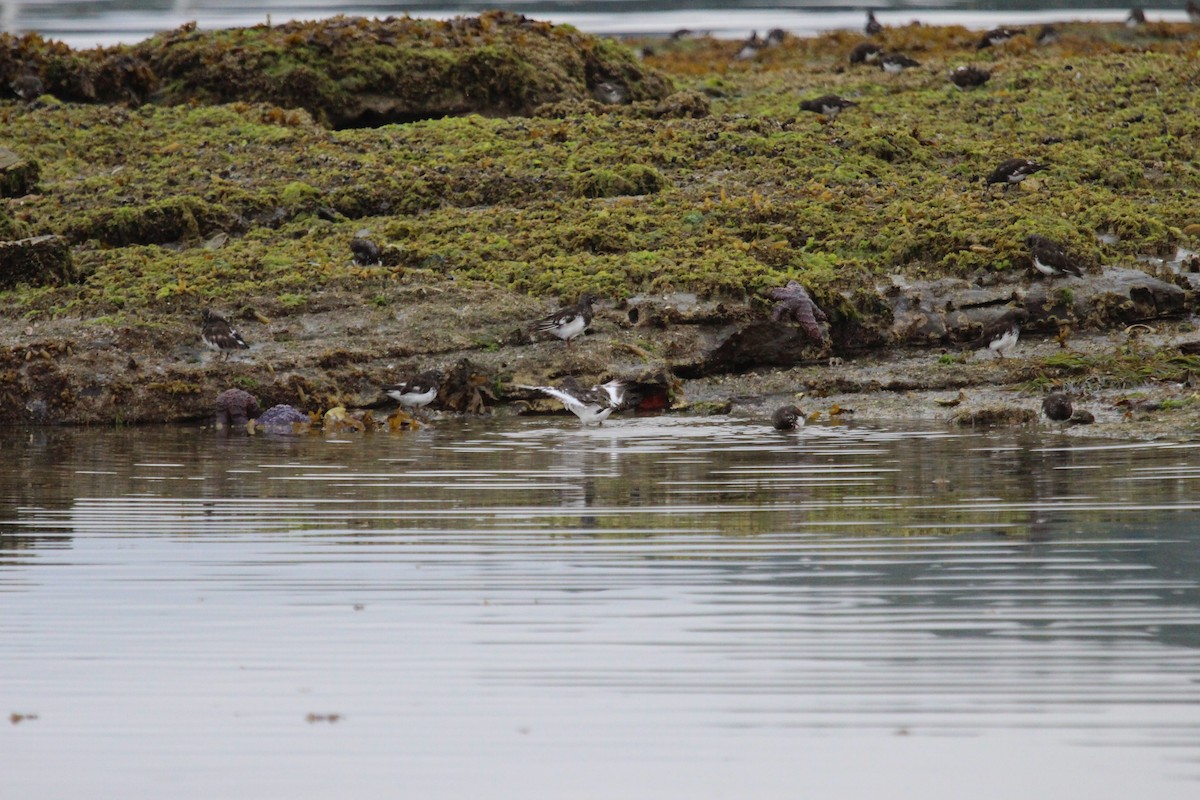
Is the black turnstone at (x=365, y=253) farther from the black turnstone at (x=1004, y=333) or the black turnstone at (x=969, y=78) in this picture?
the black turnstone at (x=969, y=78)

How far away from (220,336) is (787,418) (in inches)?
199

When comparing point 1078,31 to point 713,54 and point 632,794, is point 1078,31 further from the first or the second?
point 632,794

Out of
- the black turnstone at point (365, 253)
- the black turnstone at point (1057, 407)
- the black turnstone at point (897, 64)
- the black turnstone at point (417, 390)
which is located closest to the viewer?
the black turnstone at point (1057, 407)

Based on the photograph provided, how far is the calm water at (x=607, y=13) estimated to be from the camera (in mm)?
48469

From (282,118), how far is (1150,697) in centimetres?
1746

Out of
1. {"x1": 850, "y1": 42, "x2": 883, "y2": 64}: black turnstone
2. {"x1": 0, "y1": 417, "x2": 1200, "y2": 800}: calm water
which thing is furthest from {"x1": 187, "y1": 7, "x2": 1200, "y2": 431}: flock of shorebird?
{"x1": 850, "y1": 42, "x2": 883, "y2": 64}: black turnstone

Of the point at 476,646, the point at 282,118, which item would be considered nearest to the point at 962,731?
the point at 476,646

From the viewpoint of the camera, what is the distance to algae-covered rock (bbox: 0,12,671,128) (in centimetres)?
2348

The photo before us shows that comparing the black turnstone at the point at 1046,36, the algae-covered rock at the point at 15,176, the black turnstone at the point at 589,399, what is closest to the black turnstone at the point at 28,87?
the algae-covered rock at the point at 15,176

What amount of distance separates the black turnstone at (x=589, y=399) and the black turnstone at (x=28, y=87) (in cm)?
1158

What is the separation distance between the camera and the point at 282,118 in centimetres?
2186

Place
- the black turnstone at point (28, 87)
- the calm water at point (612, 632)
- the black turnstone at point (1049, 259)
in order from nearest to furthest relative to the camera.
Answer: the calm water at point (612, 632)
the black turnstone at point (1049, 259)
the black turnstone at point (28, 87)

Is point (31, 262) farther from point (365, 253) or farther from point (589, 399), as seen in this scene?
point (589, 399)

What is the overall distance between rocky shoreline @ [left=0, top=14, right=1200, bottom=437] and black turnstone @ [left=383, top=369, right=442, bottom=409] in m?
0.39
